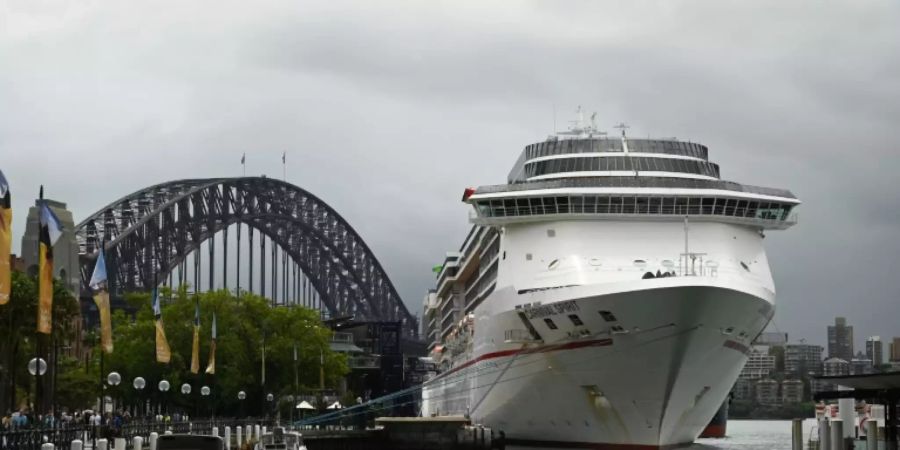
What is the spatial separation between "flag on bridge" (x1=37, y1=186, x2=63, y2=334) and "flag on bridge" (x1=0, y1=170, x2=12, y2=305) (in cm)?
294

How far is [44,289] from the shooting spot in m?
41.2

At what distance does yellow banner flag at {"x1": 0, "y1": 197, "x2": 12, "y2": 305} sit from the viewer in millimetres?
36719

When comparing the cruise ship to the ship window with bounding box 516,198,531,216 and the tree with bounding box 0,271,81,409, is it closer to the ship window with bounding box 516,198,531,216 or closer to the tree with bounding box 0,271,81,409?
the ship window with bounding box 516,198,531,216

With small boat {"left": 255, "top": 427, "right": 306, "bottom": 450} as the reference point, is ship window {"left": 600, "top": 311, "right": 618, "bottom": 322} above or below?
above

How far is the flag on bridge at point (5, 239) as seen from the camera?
3678 cm

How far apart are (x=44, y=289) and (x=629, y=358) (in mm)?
25634

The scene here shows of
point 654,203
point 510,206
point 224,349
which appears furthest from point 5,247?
point 224,349

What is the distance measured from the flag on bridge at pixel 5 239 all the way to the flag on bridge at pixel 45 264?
2941 millimetres

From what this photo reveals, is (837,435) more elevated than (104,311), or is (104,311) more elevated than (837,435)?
(104,311)

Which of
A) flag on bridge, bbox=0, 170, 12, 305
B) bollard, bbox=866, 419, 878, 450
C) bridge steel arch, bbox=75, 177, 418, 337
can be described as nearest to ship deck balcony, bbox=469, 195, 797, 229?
bollard, bbox=866, 419, 878, 450

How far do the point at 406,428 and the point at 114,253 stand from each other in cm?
9060

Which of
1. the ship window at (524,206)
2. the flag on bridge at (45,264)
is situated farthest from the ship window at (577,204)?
the flag on bridge at (45,264)

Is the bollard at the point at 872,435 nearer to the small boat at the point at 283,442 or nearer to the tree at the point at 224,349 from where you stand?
the small boat at the point at 283,442

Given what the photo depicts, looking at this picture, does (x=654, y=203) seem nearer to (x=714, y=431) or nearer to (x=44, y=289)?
(x=44, y=289)
